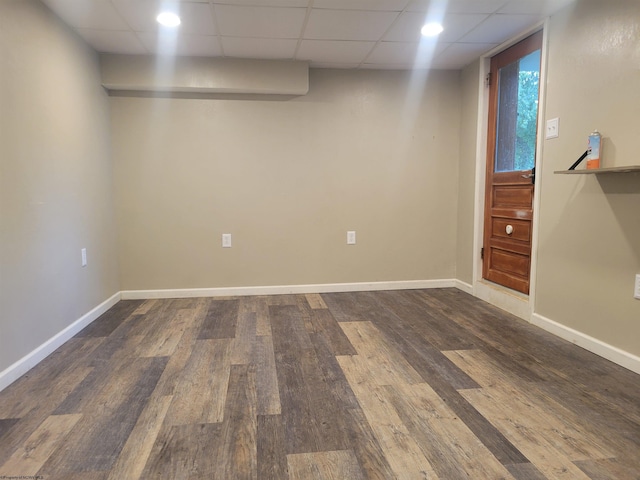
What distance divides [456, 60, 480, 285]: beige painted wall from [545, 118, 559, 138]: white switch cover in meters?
0.85

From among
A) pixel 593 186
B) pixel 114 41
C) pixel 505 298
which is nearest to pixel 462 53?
pixel 593 186

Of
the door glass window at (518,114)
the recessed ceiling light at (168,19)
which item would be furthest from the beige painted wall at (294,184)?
the recessed ceiling light at (168,19)

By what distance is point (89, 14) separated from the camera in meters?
2.37

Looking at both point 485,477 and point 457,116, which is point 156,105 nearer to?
point 457,116

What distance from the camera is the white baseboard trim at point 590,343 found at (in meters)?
1.97

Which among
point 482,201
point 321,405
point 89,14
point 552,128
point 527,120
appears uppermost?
point 89,14

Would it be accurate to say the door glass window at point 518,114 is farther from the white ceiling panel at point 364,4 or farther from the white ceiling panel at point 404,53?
the white ceiling panel at point 364,4

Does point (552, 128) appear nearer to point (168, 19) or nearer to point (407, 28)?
point (407, 28)

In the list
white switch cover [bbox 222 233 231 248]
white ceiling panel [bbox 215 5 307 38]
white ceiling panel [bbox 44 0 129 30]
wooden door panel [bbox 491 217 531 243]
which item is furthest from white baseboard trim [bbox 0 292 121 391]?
wooden door panel [bbox 491 217 531 243]

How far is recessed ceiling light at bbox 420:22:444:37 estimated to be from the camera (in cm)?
258

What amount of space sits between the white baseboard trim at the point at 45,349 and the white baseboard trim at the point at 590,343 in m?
3.03

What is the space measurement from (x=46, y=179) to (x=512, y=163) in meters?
3.14

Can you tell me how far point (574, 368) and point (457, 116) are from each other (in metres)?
2.42

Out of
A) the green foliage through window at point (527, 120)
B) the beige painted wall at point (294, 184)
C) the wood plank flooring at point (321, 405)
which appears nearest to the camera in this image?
the wood plank flooring at point (321, 405)
